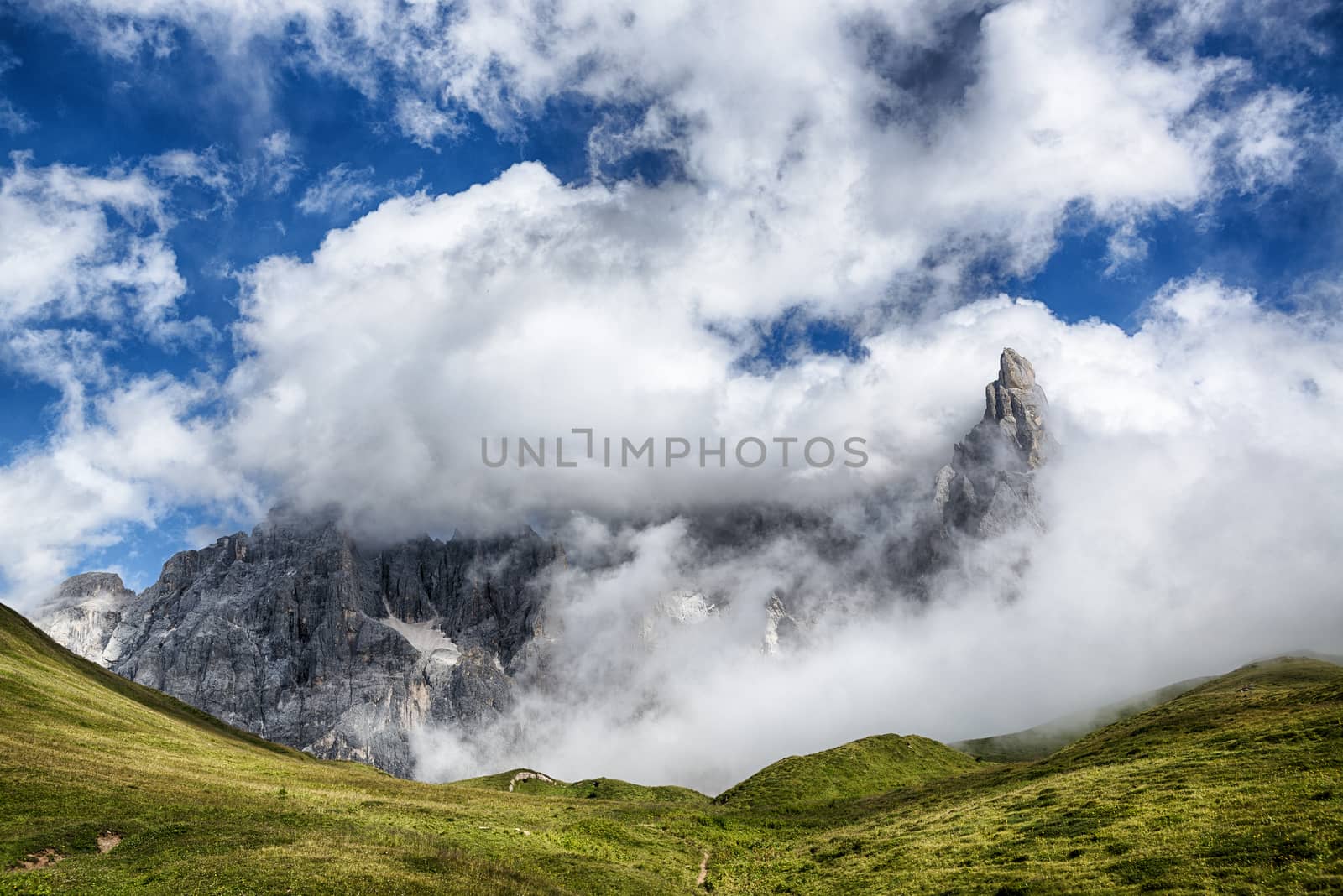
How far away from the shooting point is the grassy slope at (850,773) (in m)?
106

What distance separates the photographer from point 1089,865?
118 ft

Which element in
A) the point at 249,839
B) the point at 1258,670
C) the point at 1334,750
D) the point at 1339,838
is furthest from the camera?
the point at 1258,670

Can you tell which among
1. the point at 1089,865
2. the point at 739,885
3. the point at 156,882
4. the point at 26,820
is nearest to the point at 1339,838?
the point at 1089,865

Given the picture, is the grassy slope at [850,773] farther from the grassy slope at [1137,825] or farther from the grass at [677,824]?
the grassy slope at [1137,825]

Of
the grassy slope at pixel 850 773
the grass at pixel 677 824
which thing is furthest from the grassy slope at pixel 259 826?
the grassy slope at pixel 850 773

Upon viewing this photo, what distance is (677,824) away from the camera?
75.1 m

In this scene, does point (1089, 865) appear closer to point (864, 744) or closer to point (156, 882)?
point (156, 882)

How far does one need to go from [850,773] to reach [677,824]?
169 feet

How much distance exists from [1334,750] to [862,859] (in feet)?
95.4

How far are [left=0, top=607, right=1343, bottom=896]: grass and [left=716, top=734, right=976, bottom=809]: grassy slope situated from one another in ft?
57.5

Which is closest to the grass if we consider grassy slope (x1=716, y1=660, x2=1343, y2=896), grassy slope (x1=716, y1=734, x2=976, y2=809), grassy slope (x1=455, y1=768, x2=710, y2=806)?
grassy slope (x1=716, y1=660, x2=1343, y2=896)

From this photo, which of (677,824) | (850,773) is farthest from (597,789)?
(677,824)

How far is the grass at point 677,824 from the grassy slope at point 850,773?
17530 mm

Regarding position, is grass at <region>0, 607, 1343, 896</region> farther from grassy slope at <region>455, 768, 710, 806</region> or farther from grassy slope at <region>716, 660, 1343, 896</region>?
grassy slope at <region>455, 768, 710, 806</region>
